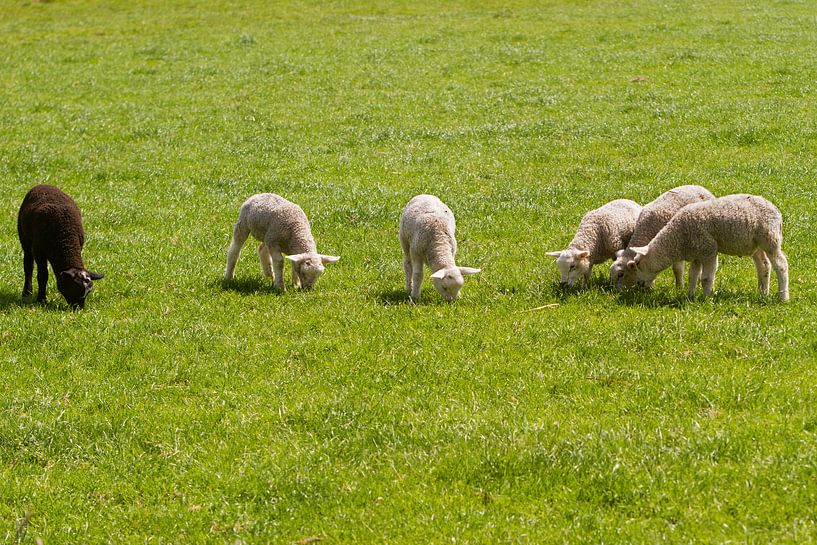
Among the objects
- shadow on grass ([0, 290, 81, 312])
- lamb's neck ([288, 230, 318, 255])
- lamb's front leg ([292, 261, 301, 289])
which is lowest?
shadow on grass ([0, 290, 81, 312])

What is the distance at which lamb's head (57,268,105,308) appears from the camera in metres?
11.9

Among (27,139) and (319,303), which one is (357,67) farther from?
(319,303)

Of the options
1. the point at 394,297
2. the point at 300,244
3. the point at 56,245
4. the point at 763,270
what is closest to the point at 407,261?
the point at 394,297

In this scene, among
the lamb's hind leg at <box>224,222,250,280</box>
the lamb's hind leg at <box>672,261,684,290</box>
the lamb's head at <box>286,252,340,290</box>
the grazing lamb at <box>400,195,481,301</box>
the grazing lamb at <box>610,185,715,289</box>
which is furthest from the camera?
the lamb's hind leg at <box>224,222,250,280</box>

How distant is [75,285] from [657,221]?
7.98 meters

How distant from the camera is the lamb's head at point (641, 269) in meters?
11.3

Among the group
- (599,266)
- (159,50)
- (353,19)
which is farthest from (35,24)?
(599,266)

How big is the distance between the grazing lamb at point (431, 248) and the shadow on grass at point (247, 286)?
194cm

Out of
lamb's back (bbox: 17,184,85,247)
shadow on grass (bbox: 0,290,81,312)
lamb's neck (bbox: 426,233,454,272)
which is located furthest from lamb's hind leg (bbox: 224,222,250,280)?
lamb's neck (bbox: 426,233,454,272)

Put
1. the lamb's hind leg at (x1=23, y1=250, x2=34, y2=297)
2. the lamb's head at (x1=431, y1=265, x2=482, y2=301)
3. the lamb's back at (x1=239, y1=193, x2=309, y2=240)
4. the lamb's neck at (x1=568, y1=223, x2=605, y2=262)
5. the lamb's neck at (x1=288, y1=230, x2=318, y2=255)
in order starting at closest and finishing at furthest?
the lamb's head at (x1=431, y1=265, x2=482, y2=301) → the lamb's neck at (x1=568, y1=223, x2=605, y2=262) → the lamb's hind leg at (x1=23, y1=250, x2=34, y2=297) → the lamb's neck at (x1=288, y1=230, x2=318, y2=255) → the lamb's back at (x1=239, y1=193, x2=309, y2=240)

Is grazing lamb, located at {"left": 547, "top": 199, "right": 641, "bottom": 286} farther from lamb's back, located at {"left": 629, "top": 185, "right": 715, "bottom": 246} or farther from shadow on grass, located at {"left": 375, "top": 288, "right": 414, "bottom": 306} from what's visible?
shadow on grass, located at {"left": 375, "top": 288, "right": 414, "bottom": 306}

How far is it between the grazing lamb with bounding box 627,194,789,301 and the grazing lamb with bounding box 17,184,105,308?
743cm

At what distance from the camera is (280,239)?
506 inches

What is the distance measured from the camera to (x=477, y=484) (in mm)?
7070
